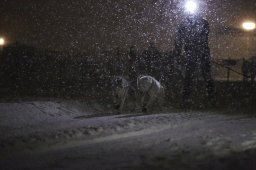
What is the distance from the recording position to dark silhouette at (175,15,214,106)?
16.2m

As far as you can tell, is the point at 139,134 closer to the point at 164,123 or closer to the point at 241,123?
the point at 164,123

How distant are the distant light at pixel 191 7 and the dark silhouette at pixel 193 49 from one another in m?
0.43

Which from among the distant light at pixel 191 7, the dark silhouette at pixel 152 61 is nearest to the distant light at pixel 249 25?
the dark silhouette at pixel 152 61

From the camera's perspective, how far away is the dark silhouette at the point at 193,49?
16.2m

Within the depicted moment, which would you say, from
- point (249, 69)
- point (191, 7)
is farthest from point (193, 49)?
point (249, 69)

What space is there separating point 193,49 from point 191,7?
1.64 m

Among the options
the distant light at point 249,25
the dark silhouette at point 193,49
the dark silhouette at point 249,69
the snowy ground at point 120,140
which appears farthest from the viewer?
the distant light at point 249,25

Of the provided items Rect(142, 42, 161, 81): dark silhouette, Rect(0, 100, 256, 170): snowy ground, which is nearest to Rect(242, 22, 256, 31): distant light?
Rect(142, 42, 161, 81): dark silhouette

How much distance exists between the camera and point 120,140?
948cm

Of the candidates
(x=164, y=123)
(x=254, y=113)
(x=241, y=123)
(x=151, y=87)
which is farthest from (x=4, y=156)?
(x=254, y=113)

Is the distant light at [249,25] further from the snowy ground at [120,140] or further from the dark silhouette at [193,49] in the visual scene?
the snowy ground at [120,140]

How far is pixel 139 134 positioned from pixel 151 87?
567cm

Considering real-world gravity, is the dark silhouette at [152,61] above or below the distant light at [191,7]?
below

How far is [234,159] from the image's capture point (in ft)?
23.9
